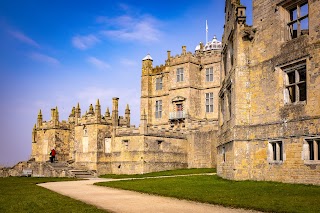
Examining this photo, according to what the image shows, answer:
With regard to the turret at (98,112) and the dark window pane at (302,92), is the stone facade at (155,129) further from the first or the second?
the dark window pane at (302,92)

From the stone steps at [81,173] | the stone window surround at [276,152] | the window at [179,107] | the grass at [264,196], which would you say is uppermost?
the window at [179,107]

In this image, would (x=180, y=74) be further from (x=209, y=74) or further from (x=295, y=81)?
(x=295, y=81)

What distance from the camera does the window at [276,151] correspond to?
819 inches

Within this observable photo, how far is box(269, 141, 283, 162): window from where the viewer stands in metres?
20.8

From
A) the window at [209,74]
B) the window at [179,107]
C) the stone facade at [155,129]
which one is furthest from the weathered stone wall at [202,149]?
the window at [209,74]

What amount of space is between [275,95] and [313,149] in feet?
12.6

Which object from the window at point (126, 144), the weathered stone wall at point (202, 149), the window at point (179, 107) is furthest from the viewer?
the window at point (179, 107)

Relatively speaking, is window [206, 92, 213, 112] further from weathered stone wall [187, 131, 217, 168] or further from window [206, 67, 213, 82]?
weathered stone wall [187, 131, 217, 168]

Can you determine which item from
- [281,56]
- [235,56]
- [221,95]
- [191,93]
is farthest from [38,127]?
[281,56]

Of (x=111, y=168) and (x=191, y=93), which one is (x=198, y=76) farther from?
(x=111, y=168)

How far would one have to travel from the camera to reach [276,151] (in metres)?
21.0

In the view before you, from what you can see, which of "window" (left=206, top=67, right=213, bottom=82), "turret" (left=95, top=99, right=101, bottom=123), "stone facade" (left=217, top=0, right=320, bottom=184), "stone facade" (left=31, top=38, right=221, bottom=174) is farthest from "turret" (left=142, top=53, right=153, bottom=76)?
"stone facade" (left=217, top=0, right=320, bottom=184)

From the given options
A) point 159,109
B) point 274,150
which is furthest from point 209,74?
point 274,150

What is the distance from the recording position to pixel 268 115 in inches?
861
